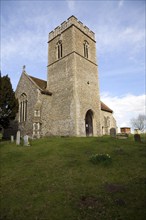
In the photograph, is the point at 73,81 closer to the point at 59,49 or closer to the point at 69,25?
the point at 59,49

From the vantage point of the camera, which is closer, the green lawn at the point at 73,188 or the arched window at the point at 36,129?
the green lawn at the point at 73,188

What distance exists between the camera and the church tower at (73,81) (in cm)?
2320

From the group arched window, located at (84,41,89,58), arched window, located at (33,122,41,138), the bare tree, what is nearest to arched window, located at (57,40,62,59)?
arched window, located at (84,41,89,58)

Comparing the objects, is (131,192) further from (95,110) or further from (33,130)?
(95,110)

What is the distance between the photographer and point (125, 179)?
7988 millimetres

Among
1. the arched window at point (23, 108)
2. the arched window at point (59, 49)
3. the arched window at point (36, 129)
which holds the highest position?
the arched window at point (59, 49)

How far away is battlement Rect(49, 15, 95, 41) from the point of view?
25794 mm

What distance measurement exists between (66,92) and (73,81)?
180cm

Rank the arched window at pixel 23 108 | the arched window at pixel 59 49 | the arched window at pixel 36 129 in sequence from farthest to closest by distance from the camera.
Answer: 1. the arched window at pixel 59 49
2. the arched window at pixel 23 108
3. the arched window at pixel 36 129

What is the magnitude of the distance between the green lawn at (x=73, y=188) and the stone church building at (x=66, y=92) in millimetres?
11455

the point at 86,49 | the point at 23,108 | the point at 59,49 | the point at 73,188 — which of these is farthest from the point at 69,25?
the point at 73,188

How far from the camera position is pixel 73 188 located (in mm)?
7355

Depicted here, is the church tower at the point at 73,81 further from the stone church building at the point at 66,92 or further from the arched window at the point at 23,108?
the arched window at the point at 23,108

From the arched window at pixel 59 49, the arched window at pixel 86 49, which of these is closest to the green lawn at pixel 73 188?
the arched window at pixel 59 49
